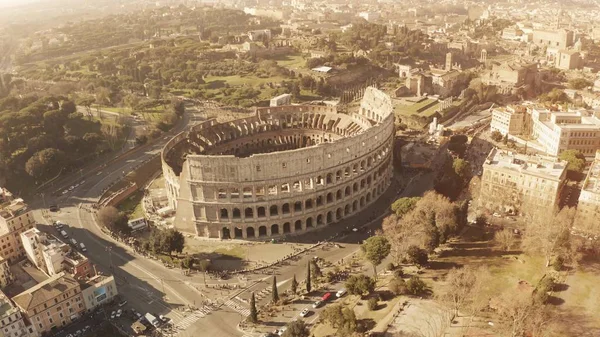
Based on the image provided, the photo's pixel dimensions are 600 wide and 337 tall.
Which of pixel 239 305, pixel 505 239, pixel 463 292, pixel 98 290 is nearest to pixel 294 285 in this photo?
pixel 239 305

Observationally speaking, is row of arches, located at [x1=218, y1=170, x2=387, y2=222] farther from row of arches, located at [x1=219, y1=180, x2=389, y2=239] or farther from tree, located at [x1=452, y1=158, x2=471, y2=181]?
tree, located at [x1=452, y1=158, x2=471, y2=181]

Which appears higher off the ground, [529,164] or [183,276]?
[529,164]

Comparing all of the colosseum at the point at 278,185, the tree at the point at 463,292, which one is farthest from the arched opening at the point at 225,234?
the tree at the point at 463,292

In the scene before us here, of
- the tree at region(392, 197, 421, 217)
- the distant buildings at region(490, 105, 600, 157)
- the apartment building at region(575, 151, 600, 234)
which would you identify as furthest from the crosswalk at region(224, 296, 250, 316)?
the distant buildings at region(490, 105, 600, 157)

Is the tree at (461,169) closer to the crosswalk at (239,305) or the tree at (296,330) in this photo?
the crosswalk at (239,305)

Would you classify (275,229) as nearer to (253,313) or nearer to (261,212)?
(261,212)

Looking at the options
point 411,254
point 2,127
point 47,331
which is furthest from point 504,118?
point 2,127

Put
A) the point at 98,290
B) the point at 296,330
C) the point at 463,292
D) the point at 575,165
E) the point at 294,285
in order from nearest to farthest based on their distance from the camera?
the point at 296,330, the point at 463,292, the point at 294,285, the point at 98,290, the point at 575,165
